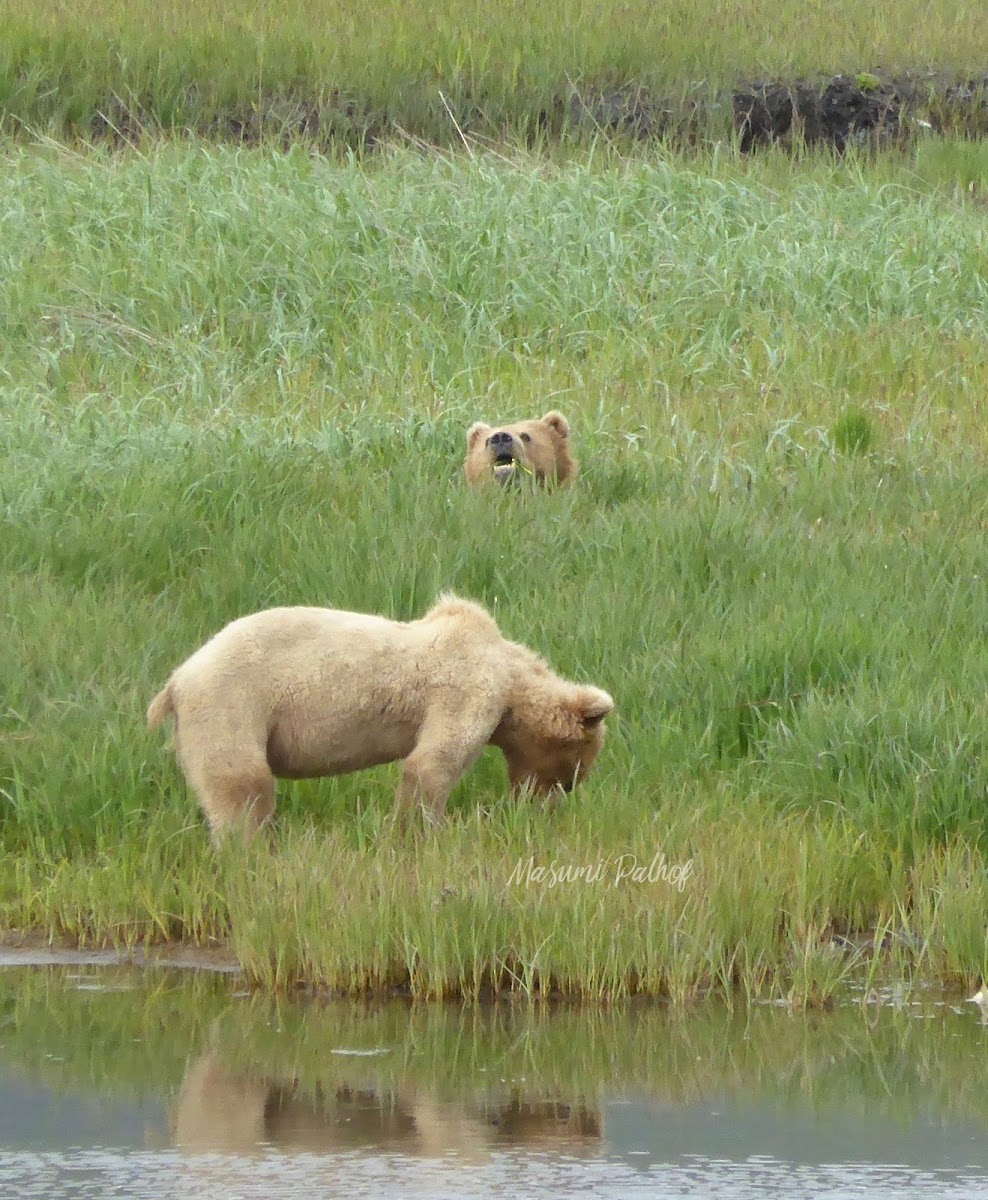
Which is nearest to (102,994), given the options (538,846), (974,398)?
(538,846)

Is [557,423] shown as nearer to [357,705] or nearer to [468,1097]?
[357,705]

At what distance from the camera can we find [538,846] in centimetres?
604

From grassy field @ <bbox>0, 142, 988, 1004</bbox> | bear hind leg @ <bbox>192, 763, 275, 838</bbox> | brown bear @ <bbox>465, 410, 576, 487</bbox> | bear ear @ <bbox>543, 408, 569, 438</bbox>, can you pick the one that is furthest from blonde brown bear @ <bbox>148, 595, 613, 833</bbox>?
bear ear @ <bbox>543, 408, 569, 438</bbox>

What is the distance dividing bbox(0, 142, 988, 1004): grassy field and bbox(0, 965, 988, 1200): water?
29cm

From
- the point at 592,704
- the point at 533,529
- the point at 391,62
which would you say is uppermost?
the point at 391,62

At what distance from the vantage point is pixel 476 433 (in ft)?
30.8

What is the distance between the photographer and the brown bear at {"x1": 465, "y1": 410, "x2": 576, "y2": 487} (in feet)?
29.6

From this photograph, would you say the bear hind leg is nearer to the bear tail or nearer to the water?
the bear tail

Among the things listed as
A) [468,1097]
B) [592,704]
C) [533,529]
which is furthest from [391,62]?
[468,1097]

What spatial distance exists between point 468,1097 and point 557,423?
525 cm

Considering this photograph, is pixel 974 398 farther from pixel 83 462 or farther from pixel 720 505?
pixel 83 462

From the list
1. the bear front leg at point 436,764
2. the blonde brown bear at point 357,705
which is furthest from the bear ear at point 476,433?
the bear front leg at point 436,764

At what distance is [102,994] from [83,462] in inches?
170

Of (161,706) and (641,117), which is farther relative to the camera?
(641,117)
